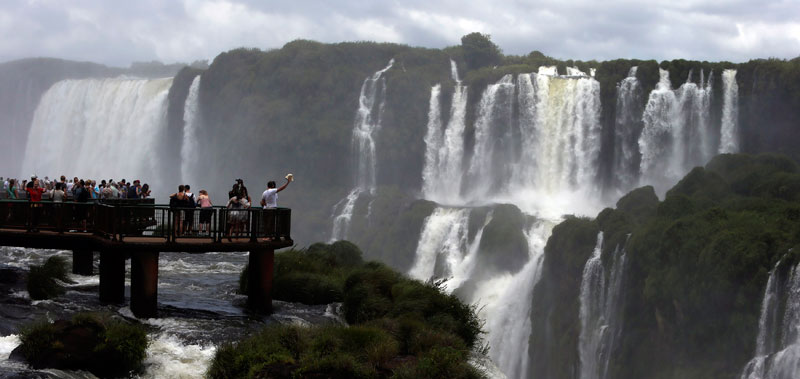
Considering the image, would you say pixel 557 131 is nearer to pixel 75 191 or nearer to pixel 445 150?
→ pixel 445 150

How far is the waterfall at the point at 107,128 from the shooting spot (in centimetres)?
9456

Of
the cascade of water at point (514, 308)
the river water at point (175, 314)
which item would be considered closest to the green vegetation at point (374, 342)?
the river water at point (175, 314)

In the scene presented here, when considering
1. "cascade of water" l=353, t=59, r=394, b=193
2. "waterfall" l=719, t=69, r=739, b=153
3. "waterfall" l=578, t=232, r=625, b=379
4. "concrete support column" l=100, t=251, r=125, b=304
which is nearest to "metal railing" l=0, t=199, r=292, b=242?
"concrete support column" l=100, t=251, r=125, b=304

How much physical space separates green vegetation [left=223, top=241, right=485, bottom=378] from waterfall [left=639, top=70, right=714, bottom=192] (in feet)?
138

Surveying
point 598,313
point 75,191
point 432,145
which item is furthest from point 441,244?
point 75,191

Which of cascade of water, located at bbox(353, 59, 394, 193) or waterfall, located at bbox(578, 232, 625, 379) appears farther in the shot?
cascade of water, located at bbox(353, 59, 394, 193)

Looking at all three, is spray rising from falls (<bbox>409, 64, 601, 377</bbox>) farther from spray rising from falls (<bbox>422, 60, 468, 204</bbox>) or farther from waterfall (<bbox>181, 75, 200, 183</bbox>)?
waterfall (<bbox>181, 75, 200, 183</bbox>)

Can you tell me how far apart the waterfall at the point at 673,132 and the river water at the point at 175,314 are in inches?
1548

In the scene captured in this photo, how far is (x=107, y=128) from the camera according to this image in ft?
314

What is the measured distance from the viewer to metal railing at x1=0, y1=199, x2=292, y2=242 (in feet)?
75.7

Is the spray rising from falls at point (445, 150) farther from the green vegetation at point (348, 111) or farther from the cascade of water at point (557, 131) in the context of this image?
the cascade of water at point (557, 131)

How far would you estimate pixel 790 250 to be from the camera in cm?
3728

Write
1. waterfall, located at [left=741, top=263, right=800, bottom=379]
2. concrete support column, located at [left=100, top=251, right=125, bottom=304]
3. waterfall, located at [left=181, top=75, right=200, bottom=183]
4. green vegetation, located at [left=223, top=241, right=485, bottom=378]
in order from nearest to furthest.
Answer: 1. green vegetation, located at [left=223, top=241, right=485, bottom=378]
2. concrete support column, located at [left=100, top=251, right=125, bottom=304]
3. waterfall, located at [left=741, top=263, right=800, bottom=379]
4. waterfall, located at [left=181, top=75, right=200, bottom=183]

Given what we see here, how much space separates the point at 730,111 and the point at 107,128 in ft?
197
